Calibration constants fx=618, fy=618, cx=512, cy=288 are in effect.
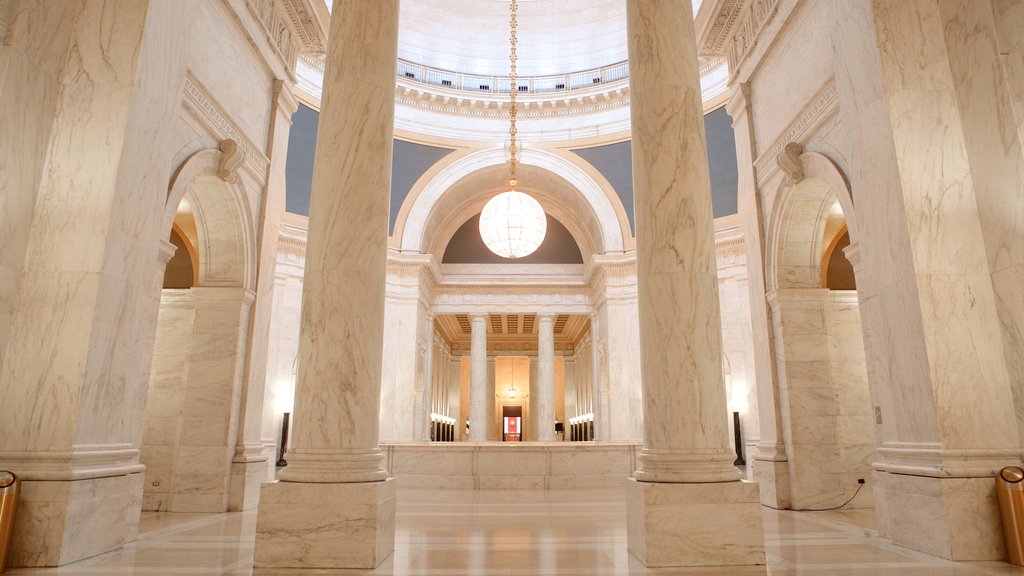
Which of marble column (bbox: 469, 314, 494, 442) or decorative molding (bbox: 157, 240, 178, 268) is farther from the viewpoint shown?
marble column (bbox: 469, 314, 494, 442)

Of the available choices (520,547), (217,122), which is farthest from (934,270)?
(217,122)

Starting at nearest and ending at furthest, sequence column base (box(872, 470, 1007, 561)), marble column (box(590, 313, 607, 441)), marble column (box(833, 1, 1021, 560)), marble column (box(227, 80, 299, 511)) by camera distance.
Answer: column base (box(872, 470, 1007, 561))
marble column (box(833, 1, 1021, 560))
marble column (box(227, 80, 299, 511))
marble column (box(590, 313, 607, 441))

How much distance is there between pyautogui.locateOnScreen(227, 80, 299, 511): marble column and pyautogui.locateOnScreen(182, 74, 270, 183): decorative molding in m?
0.36

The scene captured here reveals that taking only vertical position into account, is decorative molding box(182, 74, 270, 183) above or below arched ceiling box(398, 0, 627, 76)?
below

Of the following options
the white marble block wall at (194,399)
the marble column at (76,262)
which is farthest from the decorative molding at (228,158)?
the marble column at (76,262)

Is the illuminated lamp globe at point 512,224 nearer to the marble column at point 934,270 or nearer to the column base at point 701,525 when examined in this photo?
the marble column at point 934,270

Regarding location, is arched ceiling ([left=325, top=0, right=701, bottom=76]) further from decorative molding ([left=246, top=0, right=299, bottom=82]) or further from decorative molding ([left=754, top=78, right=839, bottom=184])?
decorative molding ([left=754, top=78, right=839, bottom=184])

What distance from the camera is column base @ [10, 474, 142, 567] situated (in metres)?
5.23

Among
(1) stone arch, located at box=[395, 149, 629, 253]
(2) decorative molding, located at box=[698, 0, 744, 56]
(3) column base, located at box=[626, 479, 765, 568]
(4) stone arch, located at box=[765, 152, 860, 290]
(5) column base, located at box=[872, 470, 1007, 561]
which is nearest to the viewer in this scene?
(3) column base, located at box=[626, 479, 765, 568]

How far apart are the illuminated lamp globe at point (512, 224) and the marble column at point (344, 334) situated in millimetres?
8342

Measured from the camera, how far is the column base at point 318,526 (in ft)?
16.7

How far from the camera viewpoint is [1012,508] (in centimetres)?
536

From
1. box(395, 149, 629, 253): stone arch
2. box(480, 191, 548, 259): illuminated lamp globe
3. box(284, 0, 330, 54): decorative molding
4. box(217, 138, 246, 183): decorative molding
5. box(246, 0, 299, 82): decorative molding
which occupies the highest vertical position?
box(395, 149, 629, 253): stone arch

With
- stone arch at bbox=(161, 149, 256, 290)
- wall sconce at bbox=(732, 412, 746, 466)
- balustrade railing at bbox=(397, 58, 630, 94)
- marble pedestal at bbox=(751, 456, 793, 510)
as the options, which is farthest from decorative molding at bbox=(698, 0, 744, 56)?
wall sconce at bbox=(732, 412, 746, 466)
